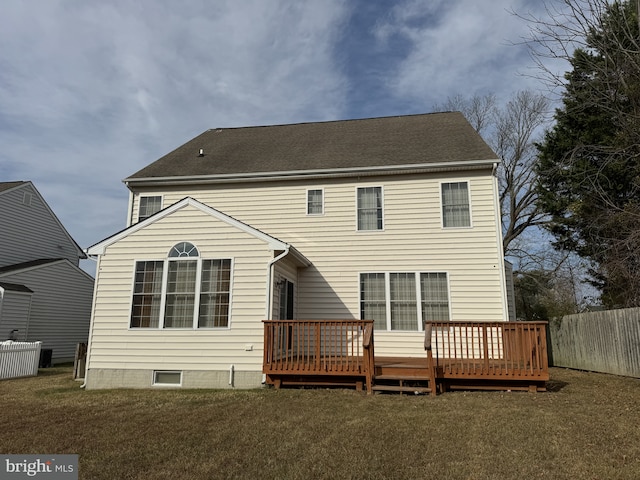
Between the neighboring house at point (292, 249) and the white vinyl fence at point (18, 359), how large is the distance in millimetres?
4295

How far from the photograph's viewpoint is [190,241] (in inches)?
376

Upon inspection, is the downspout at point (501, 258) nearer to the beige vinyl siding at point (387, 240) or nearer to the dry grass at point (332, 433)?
the beige vinyl siding at point (387, 240)

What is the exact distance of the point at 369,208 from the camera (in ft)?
38.3

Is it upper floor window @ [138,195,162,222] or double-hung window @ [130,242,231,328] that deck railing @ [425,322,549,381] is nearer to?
double-hung window @ [130,242,231,328]

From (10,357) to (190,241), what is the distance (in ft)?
23.1

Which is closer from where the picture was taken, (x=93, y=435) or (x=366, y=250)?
(x=93, y=435)

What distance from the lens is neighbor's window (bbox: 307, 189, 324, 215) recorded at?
1194cm

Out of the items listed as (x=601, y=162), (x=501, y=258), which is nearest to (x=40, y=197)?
(x=501, y=258)

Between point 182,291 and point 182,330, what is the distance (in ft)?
2.91

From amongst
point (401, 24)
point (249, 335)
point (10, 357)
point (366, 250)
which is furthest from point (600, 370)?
point (10, 357)

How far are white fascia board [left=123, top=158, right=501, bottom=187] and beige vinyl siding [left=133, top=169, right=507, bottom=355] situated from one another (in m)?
0.22

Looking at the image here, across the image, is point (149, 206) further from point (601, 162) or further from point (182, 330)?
point (601, 162)

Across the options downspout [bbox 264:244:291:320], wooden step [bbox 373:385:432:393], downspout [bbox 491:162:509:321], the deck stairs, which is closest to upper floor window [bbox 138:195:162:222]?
downspout [bbox 264:244:291:320]

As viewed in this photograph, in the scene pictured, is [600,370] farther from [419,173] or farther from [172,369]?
[172,369]
